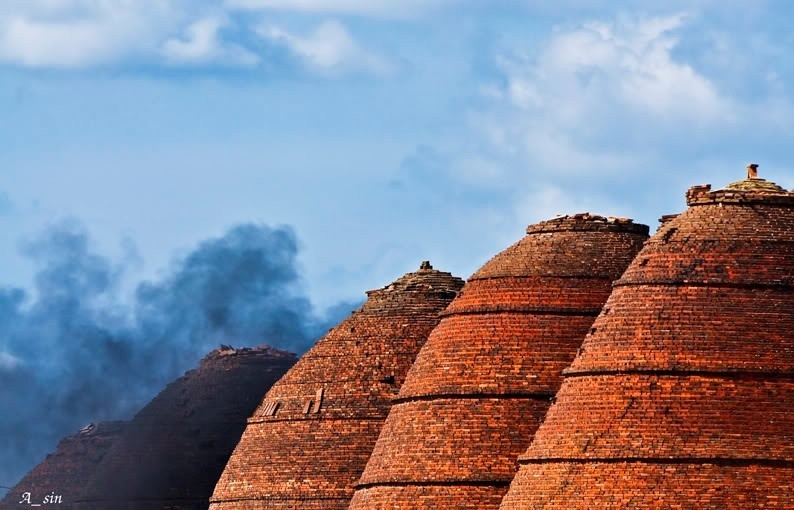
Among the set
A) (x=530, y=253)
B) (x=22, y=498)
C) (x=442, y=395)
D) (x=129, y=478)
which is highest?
(x=22, y=498)

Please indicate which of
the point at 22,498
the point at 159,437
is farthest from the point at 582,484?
the point at 22,498

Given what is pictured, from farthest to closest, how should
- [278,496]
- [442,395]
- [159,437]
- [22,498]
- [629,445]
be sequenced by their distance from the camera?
[22,498] → [159,437] → [278,496] → [442,395] → [629,445]

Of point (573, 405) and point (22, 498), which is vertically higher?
point (22, 498)

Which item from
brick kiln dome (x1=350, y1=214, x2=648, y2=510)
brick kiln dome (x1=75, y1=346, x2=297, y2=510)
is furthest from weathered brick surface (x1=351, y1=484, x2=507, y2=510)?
brick kiln dome (x1=75, y1=346, x2=297, y2=510)

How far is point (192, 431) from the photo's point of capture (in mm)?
69812

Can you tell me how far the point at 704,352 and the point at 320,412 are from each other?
17.8 m

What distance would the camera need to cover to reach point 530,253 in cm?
4747

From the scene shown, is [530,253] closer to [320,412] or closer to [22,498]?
[320,412]

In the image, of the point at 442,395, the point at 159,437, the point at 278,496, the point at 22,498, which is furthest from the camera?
the point at 22,498

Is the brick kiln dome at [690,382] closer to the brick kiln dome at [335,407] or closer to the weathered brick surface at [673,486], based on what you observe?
the weathered brick surface at [673,486]

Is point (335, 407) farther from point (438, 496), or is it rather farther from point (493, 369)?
point (438, 496)

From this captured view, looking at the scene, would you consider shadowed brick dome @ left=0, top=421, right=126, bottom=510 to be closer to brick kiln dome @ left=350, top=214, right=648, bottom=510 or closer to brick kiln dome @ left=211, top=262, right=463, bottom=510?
brick kiln dome @ left=211, top=262, right=463, bottom=510

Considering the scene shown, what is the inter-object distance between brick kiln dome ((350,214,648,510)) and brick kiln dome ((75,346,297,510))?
21.3 meters

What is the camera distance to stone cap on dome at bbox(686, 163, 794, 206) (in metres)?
41.3
